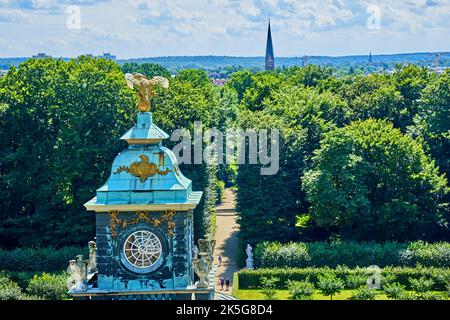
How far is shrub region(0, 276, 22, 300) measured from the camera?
51.7m

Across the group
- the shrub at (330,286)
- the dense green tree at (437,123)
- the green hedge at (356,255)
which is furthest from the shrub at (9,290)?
the dense green tree at (437,123)

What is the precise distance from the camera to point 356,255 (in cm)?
6278

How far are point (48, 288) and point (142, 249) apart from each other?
3479cm

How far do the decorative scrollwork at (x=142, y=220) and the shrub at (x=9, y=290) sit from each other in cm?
3204

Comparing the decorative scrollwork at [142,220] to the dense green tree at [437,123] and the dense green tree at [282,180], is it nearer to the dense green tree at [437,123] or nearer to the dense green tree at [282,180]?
the dense green tree at [282,180]

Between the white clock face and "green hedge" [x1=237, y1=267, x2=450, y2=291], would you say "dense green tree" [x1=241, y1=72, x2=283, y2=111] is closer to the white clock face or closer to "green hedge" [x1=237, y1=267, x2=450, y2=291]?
"green hedge" [x1=237, y1=267, x2=450, y2=291]

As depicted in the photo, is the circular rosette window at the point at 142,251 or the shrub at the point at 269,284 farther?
the shrub at the point at 269,284

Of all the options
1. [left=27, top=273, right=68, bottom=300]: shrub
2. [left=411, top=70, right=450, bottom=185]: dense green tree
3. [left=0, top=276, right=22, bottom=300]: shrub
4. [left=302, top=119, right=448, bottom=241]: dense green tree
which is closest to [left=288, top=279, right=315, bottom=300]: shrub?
[left=302, top=119, right=448, bottom=241]: dense green tree

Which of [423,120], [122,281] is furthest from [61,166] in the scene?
[122,281]

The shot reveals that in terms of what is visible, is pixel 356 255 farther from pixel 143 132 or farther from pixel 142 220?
pixel 142 220

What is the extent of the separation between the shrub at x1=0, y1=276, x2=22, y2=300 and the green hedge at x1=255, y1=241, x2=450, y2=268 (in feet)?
58.8

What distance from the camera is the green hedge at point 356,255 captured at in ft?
203

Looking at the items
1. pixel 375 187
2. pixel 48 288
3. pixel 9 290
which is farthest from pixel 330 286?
pixel 9 290
